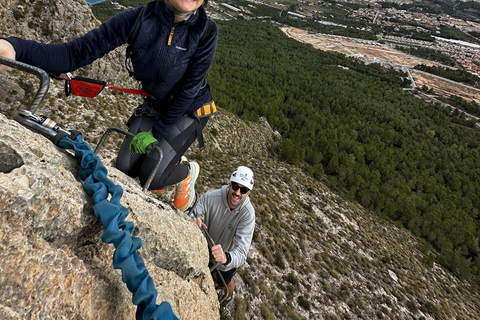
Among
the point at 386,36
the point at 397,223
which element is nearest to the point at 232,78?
the point at 397,223

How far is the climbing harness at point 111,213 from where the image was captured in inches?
56.8

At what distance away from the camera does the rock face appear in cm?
132

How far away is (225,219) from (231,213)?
15 centimetres

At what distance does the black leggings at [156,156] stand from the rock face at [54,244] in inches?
38.6

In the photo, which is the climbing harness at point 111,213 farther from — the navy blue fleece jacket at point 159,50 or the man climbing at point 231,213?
the man climbing at point 231,213

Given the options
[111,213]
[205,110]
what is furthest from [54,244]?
[205,110]

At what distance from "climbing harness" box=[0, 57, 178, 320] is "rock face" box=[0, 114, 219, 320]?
4.0 inches

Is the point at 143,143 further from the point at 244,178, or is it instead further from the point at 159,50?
the point at 244,178

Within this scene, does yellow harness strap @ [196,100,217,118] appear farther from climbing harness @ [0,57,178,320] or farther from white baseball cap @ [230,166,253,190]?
climbing harness @ [0,57,178,320]

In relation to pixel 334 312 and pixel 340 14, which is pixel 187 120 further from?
pixel 340 14

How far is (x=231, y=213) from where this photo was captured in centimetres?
440

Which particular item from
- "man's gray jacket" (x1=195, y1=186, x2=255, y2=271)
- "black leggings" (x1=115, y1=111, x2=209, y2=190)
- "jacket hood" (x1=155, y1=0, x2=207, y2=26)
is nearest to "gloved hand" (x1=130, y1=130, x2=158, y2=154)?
"black leggings" (x1=115, y1=111, x2=209, y2=190)

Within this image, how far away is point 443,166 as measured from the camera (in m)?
45.0

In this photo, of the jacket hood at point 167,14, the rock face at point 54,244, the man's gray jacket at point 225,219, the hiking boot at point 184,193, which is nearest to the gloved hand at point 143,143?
the rock face at point 54,244
